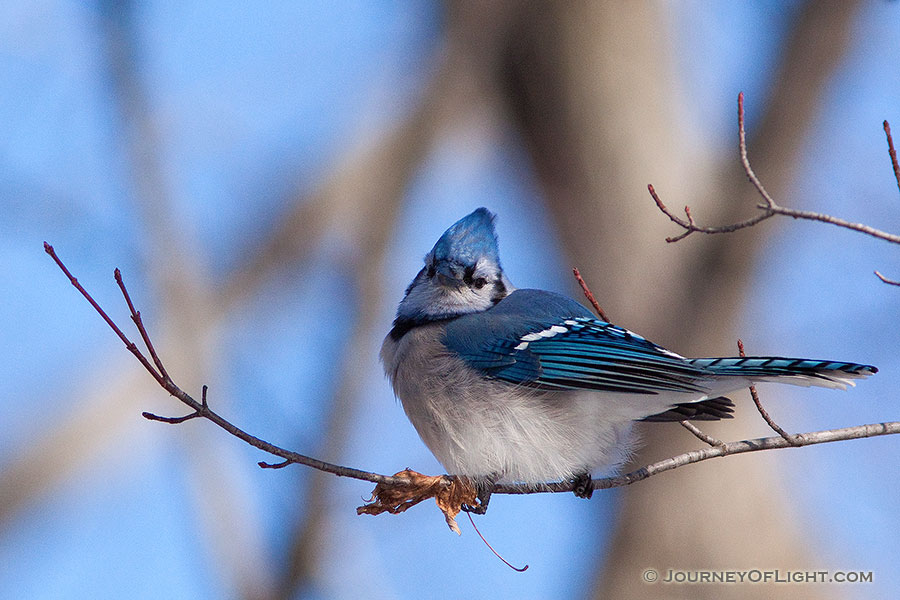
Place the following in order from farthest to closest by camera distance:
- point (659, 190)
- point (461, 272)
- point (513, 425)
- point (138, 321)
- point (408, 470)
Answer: point (659, 190), point (461, 272), point (513, 425), point (408, 470), point (138, 321)

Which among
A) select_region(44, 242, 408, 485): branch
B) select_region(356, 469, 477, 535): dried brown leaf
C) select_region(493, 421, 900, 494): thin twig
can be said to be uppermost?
select_region(44, 242, 408, 485): branch

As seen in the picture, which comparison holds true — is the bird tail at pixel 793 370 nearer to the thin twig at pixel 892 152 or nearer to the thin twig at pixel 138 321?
the thin twig at pixel 892 152

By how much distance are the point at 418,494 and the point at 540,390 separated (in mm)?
609

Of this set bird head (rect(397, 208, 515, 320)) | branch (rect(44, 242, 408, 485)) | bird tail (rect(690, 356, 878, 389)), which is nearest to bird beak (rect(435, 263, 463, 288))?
bird head (rect(397, 208, 515, 320))

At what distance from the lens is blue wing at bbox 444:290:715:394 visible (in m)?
2.51

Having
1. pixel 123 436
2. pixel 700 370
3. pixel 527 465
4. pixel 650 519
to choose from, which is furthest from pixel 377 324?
pixel 700 370

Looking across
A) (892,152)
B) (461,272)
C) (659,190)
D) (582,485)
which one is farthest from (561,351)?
(659,190)

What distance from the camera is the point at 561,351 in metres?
2.81

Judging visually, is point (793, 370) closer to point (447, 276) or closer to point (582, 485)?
point (582, 485)

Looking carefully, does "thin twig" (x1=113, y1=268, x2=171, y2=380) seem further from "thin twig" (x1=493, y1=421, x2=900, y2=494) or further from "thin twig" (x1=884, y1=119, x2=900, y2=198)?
"thin twig" (x1=884, y1=119, x2=900, y2=198)

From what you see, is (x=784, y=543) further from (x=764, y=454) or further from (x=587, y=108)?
(x=587, y=108)

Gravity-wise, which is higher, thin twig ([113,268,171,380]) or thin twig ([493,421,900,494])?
thin twig ([113,268,171,380])

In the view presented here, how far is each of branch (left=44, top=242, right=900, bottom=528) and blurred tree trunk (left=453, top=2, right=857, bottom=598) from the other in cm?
155

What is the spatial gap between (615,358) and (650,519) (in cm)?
170
